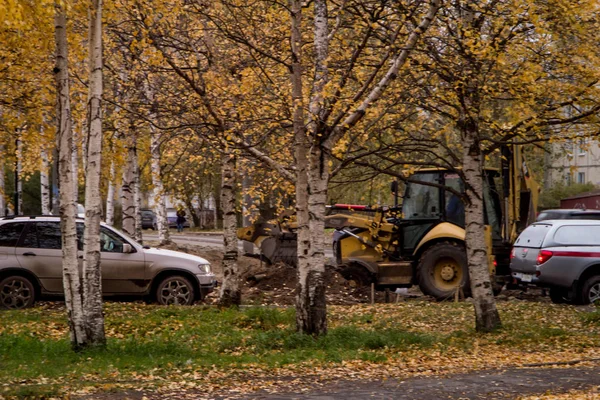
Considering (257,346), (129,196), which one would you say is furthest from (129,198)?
(257,346)

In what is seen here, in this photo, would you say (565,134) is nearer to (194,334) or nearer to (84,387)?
(194,334)

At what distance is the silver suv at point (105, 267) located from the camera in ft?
61.2

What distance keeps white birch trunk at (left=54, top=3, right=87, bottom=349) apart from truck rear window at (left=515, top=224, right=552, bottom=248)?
36.4 feet

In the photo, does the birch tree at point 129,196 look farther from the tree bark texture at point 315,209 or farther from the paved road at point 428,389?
the paved road at point 428,389

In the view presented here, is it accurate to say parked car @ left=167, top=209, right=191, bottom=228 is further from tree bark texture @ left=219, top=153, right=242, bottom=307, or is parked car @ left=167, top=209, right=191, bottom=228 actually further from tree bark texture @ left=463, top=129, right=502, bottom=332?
tree bark texture @ left=463, top=129, right=502, bottom=332

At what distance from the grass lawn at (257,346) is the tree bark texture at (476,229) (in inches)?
20.4

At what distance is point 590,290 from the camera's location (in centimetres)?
2002

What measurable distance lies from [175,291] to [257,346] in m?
6.41

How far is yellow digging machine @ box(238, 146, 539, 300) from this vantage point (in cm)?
2189

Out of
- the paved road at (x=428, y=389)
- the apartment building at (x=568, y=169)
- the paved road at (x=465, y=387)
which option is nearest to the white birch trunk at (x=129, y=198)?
the paved road at (x=428, y=389)

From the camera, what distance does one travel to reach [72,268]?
12375 millimetres

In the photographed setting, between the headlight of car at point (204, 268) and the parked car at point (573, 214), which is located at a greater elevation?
the parked car at point (573, 214)

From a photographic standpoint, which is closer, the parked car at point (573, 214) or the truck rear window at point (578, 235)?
the truck rear window at point (578, 235)

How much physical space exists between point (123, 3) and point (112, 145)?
11.5 feet
